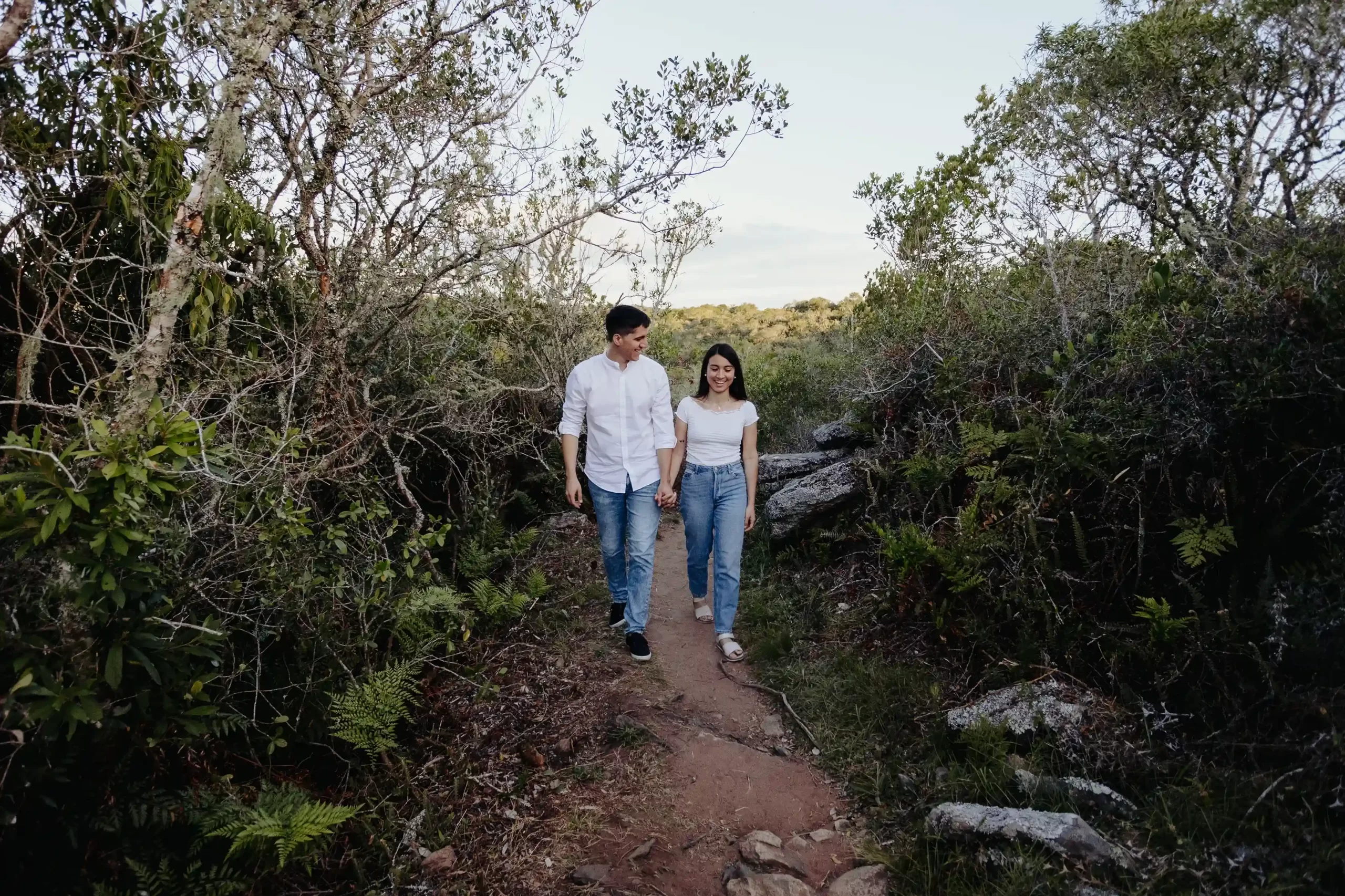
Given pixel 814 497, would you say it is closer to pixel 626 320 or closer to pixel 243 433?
pixel 626 320

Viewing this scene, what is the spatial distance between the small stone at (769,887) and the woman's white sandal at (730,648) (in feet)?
6.34

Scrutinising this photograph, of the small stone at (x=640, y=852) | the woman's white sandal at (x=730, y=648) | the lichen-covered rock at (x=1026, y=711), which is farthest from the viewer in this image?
the woman's white sandal at (x=730, y=648)

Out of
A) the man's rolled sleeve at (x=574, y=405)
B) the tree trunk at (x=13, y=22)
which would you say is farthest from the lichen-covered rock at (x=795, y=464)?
the tree trunk at (x=13, y=22)

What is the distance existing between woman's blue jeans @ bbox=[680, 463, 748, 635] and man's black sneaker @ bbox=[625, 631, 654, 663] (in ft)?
1.77

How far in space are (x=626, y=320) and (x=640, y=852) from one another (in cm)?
298

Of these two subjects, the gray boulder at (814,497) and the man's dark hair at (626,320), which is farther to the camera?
the gray boulder at (814,497)

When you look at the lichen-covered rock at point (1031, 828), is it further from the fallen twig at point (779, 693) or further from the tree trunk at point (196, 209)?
the tree trunk at point (196, 209)

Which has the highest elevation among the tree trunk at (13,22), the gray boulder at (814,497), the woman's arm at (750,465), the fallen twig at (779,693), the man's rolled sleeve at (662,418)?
the tree trunk at (13,22)

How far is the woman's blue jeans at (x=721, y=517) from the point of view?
4910mm

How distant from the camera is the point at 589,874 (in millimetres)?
3178

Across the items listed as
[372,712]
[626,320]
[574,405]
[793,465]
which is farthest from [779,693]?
[793,465]

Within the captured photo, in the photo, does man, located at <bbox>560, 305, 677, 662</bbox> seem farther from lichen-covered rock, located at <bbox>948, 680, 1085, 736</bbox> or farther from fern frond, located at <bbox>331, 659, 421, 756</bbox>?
lichen-covered rock, located at <bbox>948, 680, 1085, 736</bbox>

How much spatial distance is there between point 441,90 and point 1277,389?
5307 millimetres

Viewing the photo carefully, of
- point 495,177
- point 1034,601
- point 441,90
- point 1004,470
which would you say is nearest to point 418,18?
point 441,90
